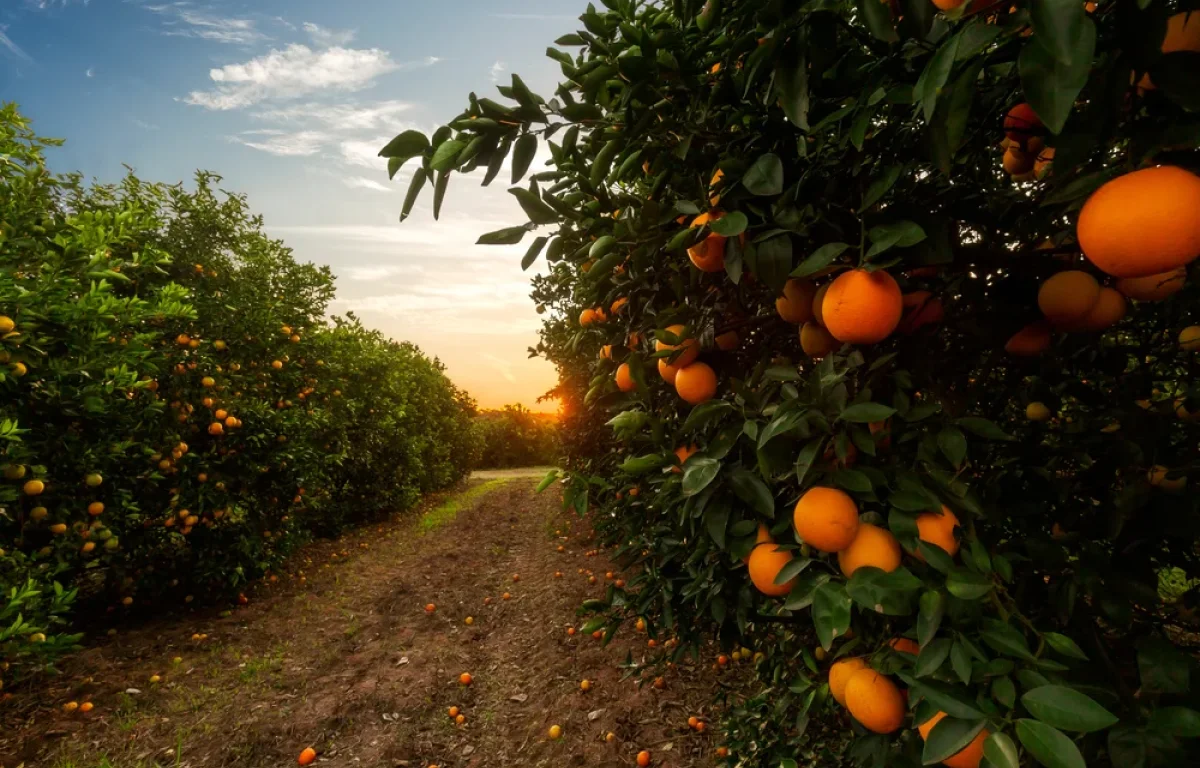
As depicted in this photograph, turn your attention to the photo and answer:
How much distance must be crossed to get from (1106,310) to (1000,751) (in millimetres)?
1090

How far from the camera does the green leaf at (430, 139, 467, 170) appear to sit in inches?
46.1

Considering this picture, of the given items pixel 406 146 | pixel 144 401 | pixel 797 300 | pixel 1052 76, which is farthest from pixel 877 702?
pixel 144 401

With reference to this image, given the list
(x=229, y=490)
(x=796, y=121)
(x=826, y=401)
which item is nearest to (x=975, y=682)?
(x=826, y=401)

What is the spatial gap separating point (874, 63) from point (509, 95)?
2.85 ft

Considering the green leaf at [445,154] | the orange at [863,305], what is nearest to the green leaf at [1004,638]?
the orange at [863,305]

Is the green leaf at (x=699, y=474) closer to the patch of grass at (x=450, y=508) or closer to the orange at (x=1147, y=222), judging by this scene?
the orange at (x=1147, y=222)

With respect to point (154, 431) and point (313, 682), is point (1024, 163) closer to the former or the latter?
point (313, 682)

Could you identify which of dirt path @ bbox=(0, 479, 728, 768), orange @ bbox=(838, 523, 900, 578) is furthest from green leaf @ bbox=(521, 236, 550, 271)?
dirt path @ bbox=(0, 479, 728, 768)

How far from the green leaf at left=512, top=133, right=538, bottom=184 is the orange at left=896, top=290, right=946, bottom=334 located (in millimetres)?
1049

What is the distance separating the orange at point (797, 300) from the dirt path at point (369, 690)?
2.66m

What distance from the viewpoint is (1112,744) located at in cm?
94

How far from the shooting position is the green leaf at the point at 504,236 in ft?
4.55

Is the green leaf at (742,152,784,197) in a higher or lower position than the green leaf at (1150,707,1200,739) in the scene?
higher

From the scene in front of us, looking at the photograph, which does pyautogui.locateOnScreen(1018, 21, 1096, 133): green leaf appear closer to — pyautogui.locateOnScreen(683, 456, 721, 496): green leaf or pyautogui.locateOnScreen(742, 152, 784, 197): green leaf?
pyautogui.locateOnScreen(742, 152, 784, 197): green leaf
